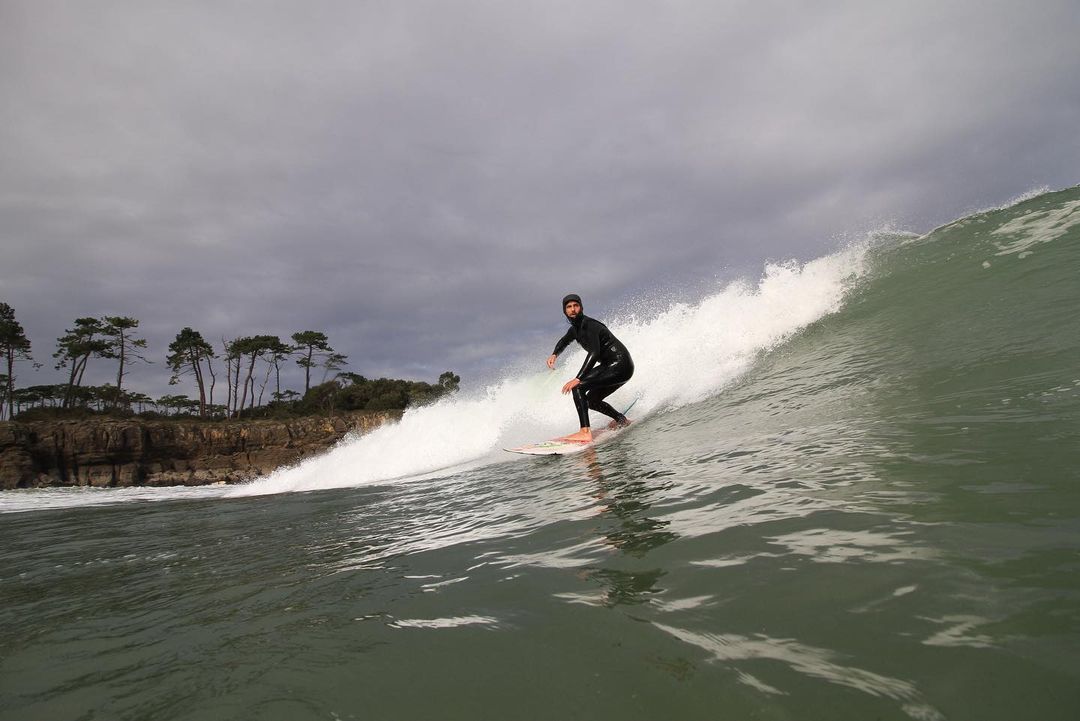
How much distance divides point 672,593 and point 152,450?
42.5 m

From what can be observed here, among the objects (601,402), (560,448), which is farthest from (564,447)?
(601,402)

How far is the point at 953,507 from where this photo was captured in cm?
227

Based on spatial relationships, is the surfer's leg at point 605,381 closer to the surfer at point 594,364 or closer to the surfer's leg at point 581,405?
the surfer at point 594,364

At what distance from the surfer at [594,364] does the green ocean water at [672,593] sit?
3743 mm

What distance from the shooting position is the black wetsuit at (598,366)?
30.1ft

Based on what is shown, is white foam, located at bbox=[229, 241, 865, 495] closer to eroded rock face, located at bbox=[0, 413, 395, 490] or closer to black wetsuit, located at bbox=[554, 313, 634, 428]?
black wetsuit, located at bbox=[554, 313, 634, 428]

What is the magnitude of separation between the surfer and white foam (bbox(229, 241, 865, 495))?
1.04 meters

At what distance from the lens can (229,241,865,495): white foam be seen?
10555 millimetres

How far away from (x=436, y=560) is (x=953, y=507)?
2.69 m

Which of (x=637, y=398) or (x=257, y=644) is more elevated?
(x=637, y=398)

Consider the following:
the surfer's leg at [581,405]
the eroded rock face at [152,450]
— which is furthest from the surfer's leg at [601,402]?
the eroded rock face at [152,450]

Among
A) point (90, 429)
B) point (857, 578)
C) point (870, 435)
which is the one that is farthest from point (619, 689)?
point (90, 429)

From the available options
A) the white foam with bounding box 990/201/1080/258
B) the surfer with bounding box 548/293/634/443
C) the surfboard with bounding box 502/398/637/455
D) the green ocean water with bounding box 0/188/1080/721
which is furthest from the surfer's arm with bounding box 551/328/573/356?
the white foam with bounding box 990/201/1080/258

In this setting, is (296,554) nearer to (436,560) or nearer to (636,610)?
(436,560)
